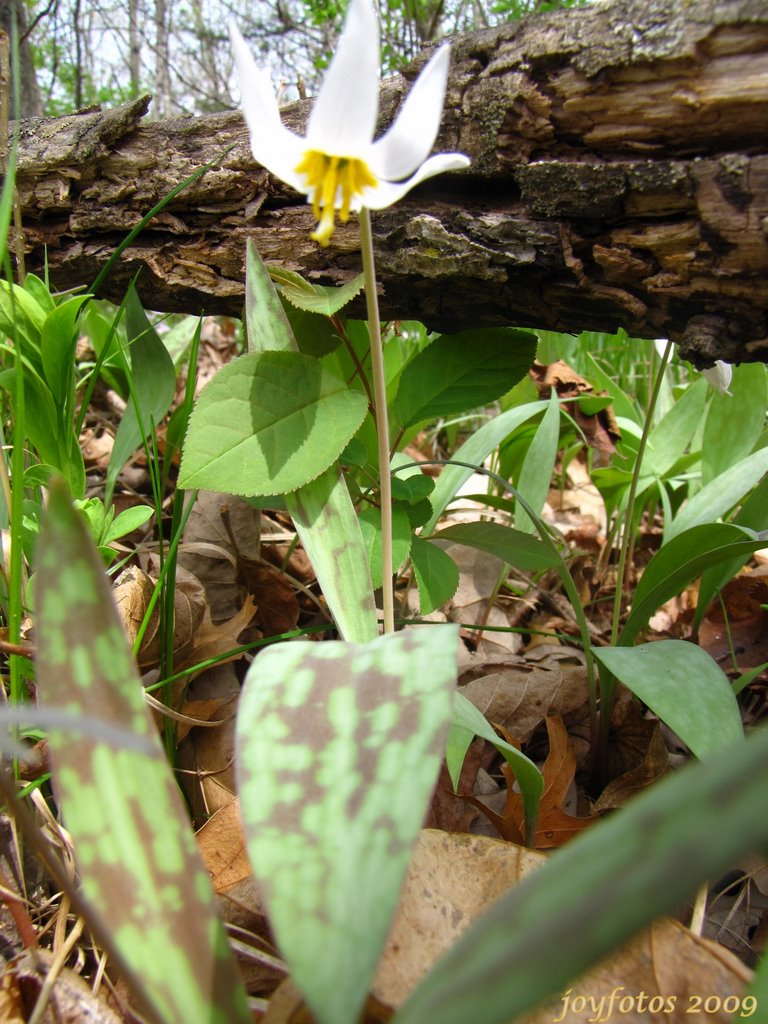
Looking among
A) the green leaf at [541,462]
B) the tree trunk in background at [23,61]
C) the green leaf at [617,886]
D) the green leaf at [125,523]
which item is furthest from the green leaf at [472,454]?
the tree trunk in background at [23,61]

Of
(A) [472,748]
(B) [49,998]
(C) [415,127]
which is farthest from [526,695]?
(C) [415,127]

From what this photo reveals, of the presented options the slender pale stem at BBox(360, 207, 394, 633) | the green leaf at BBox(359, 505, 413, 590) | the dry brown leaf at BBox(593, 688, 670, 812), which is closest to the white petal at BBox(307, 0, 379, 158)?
the slender pale stem at BBox(360, 207, 394, 633)

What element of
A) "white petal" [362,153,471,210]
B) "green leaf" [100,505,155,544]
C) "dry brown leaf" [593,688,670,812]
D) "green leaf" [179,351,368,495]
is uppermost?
"white petal" [362,153,471,210]

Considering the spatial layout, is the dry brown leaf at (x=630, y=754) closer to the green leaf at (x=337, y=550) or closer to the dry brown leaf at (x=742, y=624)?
the dry brown leaf at (x=742, y=624)

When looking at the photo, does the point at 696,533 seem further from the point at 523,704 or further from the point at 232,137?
the point at 232,137

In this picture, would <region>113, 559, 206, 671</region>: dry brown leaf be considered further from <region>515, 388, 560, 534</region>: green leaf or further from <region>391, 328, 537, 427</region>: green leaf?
<region>515, 388, 560, 534</region>: green leaf

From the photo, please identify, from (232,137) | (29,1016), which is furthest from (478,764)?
(232,137)
